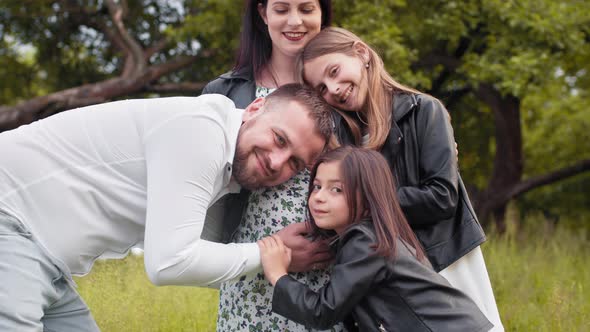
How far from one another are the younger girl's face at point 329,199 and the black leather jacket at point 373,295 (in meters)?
0.08

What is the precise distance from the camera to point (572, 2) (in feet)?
29.6

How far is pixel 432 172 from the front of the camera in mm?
2814

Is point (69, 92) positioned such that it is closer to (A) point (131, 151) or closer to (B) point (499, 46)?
(B) point (499, 46)

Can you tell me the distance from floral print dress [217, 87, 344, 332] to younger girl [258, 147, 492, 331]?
0.16 meters

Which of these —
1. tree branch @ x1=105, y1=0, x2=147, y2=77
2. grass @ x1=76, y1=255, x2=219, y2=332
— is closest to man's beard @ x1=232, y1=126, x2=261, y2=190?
grass @ x1=76, y1=255, x2=219, y2=332

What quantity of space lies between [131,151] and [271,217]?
64cm

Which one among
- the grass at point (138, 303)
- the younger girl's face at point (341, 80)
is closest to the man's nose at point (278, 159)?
the younger girl's face at point (341, 80)

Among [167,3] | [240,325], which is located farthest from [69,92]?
[240,325]

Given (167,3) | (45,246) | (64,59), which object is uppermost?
(45,246)

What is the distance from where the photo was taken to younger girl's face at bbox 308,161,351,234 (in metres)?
2.61

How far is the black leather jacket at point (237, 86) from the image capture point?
3277 mm

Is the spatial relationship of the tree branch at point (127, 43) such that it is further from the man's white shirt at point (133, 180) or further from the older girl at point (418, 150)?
the man's white shirt at point (133, 180)

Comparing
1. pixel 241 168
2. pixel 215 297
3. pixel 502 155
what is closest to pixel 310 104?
pixel 241 168

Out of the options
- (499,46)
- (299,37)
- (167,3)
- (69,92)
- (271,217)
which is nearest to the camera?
(271,217)
